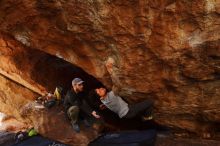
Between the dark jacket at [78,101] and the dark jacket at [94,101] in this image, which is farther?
the dark jacket at [94,101]

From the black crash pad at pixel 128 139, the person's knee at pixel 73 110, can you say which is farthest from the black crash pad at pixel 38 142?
the black crash pad at pixel 128 139

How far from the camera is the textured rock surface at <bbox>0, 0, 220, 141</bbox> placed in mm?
6680

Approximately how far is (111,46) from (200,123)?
2848 mm

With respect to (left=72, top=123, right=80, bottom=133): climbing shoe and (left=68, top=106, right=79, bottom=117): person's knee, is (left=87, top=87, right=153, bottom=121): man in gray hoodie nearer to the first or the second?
(left=68, top=106, right=79, bottom=117): person's knee

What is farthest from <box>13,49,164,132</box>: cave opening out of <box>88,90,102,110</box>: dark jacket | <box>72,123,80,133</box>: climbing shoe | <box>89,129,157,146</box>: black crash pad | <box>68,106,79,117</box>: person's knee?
<box>68,106,79,117</box>: person's knee

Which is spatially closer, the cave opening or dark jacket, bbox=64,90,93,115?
dark jacket, bbox=64,90,93,115

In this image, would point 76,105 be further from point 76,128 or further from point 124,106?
point 124,106

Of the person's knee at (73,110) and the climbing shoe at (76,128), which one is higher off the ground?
the person's knee at (73,110)

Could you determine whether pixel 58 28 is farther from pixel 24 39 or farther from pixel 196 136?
pixel 196 136

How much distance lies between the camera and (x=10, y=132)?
9.33 m

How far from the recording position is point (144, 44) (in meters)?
7.23

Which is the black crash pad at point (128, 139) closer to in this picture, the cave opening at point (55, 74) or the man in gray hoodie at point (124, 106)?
the man in gray hoodie at point (124, 106)

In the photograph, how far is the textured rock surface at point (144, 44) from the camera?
6.68 m

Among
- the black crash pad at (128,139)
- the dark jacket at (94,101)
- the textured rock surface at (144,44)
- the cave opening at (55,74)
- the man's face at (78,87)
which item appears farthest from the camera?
the cave opening at (55,74)
